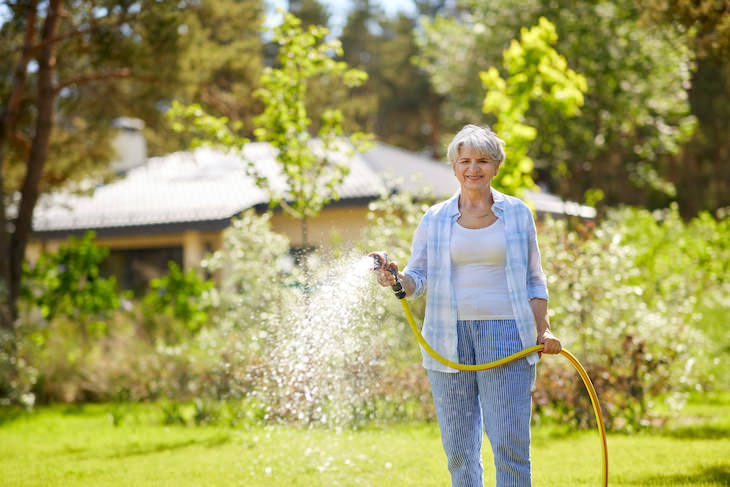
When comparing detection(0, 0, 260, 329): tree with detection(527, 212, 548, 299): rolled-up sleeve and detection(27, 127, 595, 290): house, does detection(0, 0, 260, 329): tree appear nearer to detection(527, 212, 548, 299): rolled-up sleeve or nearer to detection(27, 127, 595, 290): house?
detection(27, 127, 595, 290): house

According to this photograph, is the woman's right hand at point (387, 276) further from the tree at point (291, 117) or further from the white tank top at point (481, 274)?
the tree at point (291, 117)

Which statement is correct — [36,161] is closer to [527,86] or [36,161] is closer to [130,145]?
[527,86]

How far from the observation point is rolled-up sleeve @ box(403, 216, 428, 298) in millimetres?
3701

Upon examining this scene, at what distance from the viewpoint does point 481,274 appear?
3521 millimetres

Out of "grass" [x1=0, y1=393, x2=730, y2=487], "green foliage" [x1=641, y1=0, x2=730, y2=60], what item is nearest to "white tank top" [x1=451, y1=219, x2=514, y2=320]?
"grass" [x1=0, y1=393, x2=730, y2=487]

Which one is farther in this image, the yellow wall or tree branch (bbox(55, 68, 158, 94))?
the yellow wall

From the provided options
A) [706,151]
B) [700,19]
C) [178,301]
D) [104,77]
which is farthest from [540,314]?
[706,151]

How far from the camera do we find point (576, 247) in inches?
290

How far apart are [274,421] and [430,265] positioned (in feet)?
10.9

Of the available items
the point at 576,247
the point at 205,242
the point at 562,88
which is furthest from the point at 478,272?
the point at 205,242

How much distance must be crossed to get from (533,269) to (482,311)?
310mm

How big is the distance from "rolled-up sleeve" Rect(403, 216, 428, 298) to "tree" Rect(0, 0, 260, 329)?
23.6 ft

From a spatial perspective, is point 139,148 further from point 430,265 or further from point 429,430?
point 430,265

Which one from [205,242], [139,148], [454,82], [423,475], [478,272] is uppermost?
[454,82]
